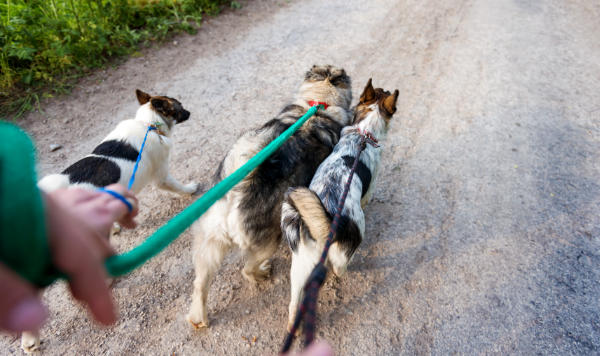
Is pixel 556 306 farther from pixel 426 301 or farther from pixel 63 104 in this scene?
pixel 63 104

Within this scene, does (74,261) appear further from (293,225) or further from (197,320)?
(197,320)

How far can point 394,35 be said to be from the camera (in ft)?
23.1

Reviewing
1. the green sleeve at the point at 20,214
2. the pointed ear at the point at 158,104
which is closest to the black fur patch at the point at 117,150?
the pointed ear at the point at 158,104

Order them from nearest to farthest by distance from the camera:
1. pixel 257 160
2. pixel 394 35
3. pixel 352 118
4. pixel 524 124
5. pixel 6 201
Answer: pixel 6 201, pixel 257 160, pixel 352 118, pixel 524 124, pixel 394 35

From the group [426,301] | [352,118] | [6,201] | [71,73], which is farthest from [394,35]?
[6,201]

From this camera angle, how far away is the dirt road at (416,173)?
2.89 meters

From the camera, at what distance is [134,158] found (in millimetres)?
3260

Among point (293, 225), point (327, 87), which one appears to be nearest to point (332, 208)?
point (293, 225)

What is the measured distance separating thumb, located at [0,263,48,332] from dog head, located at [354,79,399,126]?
133 inches

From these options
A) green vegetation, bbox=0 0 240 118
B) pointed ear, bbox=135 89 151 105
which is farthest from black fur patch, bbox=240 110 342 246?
green vegetation, bbox=0 0 240 118

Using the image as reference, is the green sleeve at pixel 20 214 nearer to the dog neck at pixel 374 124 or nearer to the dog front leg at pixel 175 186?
the dog neck at pixel 374 124

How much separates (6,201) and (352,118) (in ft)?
11.4

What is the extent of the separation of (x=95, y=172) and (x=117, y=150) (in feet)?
1.32

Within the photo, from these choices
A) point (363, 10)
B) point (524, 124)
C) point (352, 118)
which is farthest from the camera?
point (363, 10)
